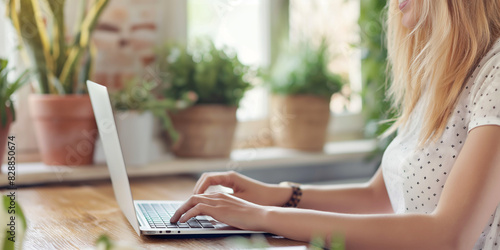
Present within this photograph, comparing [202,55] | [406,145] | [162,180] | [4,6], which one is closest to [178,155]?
[162,180]

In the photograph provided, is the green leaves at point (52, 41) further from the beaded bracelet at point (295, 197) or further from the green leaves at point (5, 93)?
the beaded bracelet at point (295, 197)

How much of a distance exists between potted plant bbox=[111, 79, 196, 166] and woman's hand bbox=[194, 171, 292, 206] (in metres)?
0.59

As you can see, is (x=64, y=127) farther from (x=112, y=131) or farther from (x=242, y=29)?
(x=242, y=29)

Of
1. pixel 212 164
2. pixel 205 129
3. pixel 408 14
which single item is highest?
pixel 408 14

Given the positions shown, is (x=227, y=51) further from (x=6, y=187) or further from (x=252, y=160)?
(x=6, y=187)

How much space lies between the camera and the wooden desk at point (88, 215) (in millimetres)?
946

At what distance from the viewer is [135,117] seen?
5.57ft

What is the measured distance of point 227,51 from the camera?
1895 millimetres

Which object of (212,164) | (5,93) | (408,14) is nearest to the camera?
(408,14)

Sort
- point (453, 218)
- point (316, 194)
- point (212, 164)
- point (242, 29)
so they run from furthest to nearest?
point (242, 29) < point (212, 164) < point (316, 194) < point (453, 218)

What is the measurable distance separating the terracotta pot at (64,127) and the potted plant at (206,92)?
32 centimetres

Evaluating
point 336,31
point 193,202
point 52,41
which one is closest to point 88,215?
point 193,202

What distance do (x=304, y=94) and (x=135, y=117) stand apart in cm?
68

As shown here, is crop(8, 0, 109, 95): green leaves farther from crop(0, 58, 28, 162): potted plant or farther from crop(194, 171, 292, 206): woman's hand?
crop(194, 171, 292, 206): woman's hand
